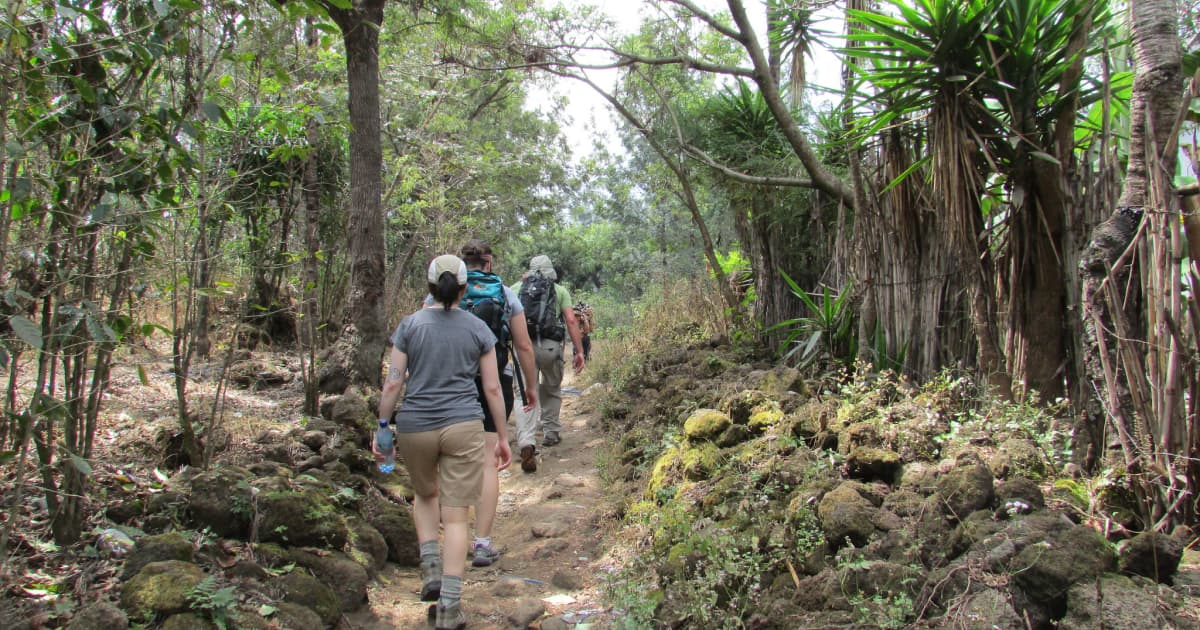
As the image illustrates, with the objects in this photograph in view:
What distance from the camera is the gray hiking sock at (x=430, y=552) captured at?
3838mm

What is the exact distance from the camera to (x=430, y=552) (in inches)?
152

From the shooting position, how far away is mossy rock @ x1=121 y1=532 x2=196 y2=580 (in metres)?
3.00

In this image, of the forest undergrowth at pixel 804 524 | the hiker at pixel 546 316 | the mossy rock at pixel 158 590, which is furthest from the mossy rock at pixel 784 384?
the mossy rock at pixel 158 590

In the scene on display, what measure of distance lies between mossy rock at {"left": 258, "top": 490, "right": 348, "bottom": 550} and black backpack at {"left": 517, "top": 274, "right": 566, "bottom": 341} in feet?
10.4

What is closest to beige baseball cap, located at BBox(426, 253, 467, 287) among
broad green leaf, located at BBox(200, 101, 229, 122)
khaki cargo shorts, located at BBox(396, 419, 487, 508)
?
khaki cargo shorts, located at BBox(396, 419, 487, 508)

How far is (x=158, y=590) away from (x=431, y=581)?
1.32 meters

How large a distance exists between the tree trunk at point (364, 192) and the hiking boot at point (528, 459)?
1.63 metres

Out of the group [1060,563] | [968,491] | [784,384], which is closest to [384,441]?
[968,491]

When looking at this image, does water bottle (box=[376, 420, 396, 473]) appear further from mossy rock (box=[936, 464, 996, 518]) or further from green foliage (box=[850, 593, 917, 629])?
mossy rock (box=[936, 464, 996, 518])

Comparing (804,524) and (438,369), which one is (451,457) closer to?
(438,369)

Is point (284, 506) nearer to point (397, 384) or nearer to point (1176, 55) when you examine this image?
point (397, 384)

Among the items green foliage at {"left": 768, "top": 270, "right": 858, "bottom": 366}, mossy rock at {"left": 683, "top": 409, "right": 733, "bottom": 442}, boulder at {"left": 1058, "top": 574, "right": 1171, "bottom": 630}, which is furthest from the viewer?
green foliage at {"left": 768, "top": 270, "right": 858, "bottom": 366}

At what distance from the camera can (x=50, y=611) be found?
8.70 feet

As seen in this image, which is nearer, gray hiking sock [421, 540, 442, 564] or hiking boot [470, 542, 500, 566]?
gray hiking sock [421, 540, 442, 564]
